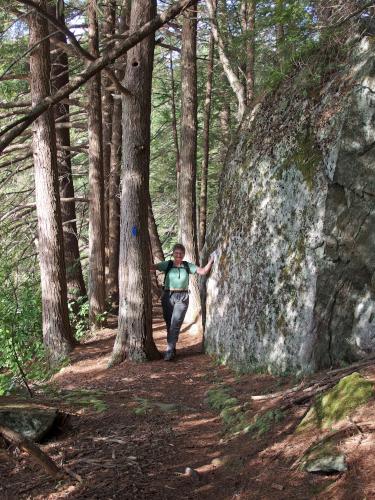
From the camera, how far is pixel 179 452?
5.08 m

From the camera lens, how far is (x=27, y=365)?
11.6 metres

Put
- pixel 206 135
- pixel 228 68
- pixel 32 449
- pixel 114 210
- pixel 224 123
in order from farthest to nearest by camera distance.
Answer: pixel 224 123 < pixel 206 135 < pixel 114 210 < pixel 228 68 < pixel 32 449

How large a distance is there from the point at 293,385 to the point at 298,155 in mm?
3245

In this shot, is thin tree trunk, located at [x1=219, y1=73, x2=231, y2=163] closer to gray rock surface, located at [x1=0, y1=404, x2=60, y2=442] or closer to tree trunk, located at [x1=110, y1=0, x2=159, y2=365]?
tree trunk, located at [x1=110, y1=0, x2=159, y2=365]

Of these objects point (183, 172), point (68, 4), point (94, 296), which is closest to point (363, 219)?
point (183, 172)

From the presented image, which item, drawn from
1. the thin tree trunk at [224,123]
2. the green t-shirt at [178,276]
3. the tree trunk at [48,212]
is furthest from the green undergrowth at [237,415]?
the thin tree trunk at [224,123]

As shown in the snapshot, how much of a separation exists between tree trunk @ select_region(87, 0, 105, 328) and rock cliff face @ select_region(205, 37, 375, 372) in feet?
13.8

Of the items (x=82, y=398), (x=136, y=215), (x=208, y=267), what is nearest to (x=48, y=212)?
(x=136, y=215)

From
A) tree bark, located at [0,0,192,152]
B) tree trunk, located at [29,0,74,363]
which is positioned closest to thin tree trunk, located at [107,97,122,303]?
tree trunk, located at [29,0,74,363]

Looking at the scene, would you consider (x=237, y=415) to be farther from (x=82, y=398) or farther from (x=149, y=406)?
(x=82, y=398)

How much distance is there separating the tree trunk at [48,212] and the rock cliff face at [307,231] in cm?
353

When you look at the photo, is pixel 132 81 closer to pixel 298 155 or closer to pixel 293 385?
pixel 298 155

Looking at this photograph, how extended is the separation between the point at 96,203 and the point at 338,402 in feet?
28.3

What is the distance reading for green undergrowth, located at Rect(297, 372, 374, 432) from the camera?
13.7ft
